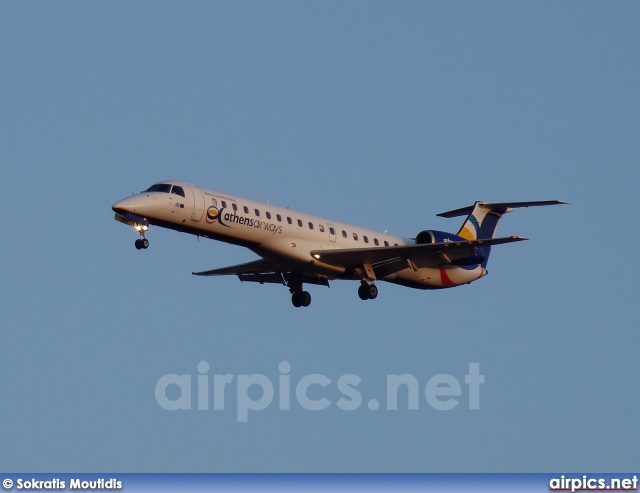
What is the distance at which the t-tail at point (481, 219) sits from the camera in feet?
135

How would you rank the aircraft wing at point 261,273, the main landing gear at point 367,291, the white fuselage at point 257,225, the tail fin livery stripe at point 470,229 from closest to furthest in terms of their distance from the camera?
the white fuselage at point 257,225, the main landing gear at point 367,291, the aircraft wing at point 261,273, the tail fin livery stripe at point 470,229

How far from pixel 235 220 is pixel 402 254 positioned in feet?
15.2

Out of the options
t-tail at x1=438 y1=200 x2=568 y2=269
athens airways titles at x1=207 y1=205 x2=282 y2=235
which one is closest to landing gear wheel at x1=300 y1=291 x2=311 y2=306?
athens airways titles at x1=207 y1=205 x2=282 y2=235

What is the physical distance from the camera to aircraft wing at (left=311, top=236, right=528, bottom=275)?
120 ft

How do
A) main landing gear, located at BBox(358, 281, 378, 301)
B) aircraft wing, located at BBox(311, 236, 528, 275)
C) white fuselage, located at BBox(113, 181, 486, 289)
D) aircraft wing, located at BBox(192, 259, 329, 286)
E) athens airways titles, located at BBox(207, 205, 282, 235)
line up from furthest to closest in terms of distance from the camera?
aircraft wing, located at BBox(192, 259, 329, 286)
main landing gear, located at BBox(358, 281, 378, 301)
aircraft wing, located at BBox(311, 236, 528, 275)
athens airways titles, located at BBox(207, 205, 282, 235)
white fuselage, located at BBox(113, 181, 486, 289)

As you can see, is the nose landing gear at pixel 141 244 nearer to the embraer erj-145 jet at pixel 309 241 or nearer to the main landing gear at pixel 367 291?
the embraer erj-145 jet at pixel 309 241

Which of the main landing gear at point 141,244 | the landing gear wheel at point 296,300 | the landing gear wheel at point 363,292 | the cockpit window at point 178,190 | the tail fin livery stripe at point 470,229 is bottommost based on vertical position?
the main landing gear at point 141,244

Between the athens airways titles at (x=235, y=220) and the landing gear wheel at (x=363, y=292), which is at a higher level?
the athens airways titles at (x=235, y=220)

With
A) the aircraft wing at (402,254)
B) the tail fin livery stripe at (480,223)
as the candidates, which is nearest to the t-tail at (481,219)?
the tail fin livery stripe at (480,223)

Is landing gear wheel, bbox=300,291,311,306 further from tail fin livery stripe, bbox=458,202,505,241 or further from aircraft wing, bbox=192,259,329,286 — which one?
tail fin livery stripe, bbox=458,202,505,241

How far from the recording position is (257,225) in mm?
35625

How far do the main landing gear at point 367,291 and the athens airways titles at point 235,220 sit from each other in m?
3.12

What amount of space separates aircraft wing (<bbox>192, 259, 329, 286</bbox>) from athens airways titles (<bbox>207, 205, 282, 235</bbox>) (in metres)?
2.48

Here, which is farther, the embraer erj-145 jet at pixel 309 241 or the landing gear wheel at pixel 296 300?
the landing gear wheel at pixel 296 300
